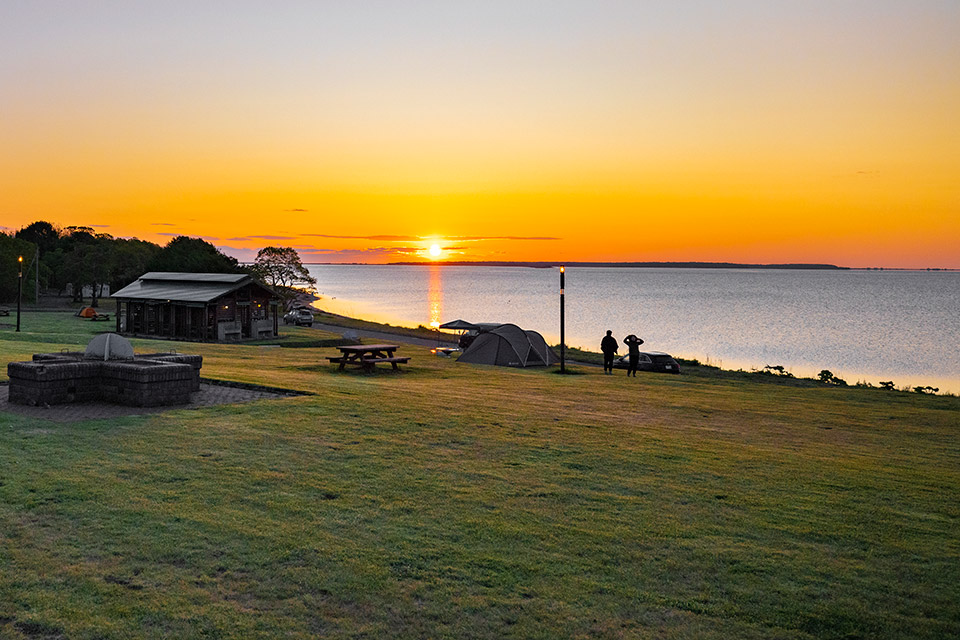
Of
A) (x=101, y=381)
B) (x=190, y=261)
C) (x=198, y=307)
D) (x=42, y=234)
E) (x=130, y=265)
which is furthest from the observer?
(x=42, y=234)

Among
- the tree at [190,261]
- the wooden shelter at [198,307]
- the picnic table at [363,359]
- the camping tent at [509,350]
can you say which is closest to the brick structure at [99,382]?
the picnic table at [363,359]

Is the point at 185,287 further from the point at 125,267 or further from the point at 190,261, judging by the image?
the point at 125,267

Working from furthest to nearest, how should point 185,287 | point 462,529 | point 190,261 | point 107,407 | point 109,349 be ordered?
point 190,261 → point 185,287 → point 109,349 → point 107,407 → point 462,529

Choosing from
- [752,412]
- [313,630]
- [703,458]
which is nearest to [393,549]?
[313,630]

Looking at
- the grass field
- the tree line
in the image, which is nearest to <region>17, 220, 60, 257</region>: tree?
the tree line

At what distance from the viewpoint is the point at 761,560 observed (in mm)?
6715

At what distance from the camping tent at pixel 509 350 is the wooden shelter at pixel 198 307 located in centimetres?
1805

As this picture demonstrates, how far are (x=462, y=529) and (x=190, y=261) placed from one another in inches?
2903

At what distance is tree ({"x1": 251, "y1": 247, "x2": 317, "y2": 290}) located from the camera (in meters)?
83.4

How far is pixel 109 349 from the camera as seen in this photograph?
1442 centimetres

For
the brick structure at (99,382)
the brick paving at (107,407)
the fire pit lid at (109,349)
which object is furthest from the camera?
the fire pit lid at (109,349)

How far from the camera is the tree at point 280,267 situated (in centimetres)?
8344

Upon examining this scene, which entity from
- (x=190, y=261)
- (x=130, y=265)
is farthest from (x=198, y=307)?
(x=130, y=265)

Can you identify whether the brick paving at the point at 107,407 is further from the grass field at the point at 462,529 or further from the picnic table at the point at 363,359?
the picnic table at the point at 363,359
